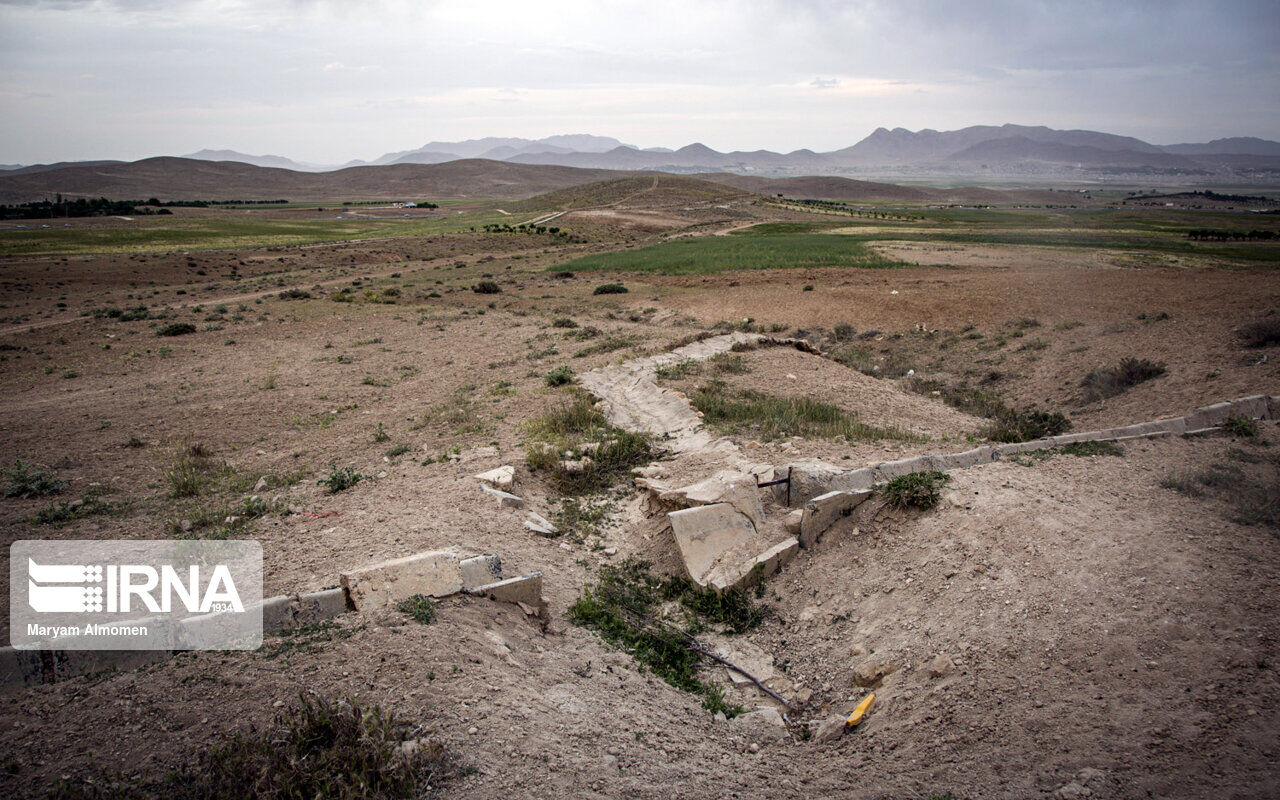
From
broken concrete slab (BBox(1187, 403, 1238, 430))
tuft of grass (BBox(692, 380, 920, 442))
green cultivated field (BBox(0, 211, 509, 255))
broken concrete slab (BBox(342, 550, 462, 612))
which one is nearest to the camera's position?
broken concrete slab (BBox(342, 550, 462, 612))

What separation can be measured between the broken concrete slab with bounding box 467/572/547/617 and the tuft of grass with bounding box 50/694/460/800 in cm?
178

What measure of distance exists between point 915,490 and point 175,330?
2393 centimetres

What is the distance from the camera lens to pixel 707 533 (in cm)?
722

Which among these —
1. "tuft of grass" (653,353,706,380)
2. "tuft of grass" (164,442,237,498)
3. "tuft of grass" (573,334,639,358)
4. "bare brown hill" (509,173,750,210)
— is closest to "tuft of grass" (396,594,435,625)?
"tuft of grass" (164,442,237,498)

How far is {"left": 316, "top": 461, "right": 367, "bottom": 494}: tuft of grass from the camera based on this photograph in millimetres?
8367

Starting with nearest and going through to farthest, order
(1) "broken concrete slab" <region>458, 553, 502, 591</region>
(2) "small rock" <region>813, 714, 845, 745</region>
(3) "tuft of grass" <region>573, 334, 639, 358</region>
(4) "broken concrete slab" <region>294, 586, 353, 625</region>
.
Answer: (2) "small rock" <region>813, 714, 845, 745</region> → (4) "broken concrete slab" <region>294, 586, 353, 625</region> → (1) "broken concrete slab" <region>458, 553, 502, 591</region> → (3) "tuft of grass" <region>573, 334, 639, 358</region>

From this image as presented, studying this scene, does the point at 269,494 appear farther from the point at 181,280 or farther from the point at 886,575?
the point at 181,280

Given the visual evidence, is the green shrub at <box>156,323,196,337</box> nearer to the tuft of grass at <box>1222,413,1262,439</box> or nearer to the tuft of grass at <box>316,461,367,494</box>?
the tuft of grass at <box>316,461,367,494</box>

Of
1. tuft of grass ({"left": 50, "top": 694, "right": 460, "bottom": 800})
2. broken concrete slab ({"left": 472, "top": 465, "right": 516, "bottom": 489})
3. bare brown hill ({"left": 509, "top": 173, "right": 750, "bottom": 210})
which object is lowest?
tuft of grass ({"left": 50, "top": 694, "right": 460, "bottom": 800})

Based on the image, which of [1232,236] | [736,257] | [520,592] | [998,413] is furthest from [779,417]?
[1232,236]

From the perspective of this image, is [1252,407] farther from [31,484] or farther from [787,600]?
[31,484]

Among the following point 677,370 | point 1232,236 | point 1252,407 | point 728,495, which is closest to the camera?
point 728,495

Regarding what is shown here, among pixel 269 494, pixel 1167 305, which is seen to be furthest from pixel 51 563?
pixel 1167 305

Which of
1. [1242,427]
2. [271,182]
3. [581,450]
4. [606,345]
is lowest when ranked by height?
[581,450]
